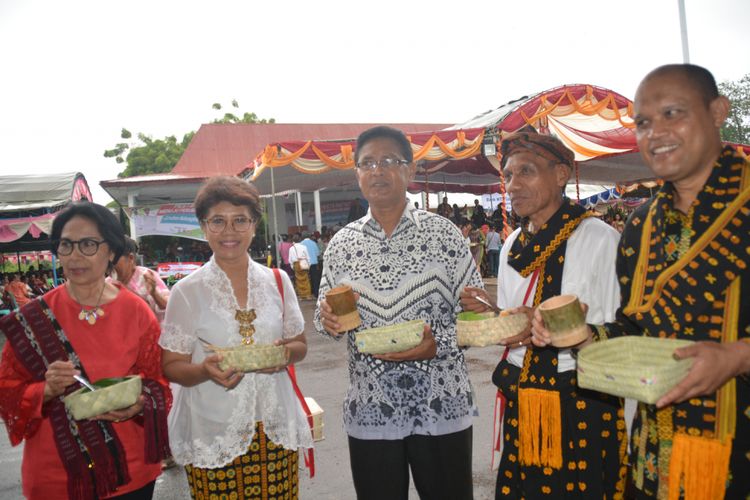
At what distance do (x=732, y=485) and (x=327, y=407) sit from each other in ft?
13.4

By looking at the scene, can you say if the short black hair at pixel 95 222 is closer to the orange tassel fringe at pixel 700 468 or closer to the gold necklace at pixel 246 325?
the gold necklace at pixel 246 325

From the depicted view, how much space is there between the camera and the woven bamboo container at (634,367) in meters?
1.38

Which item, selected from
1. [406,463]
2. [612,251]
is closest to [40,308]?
[406,463]

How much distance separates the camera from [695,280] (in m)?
1.58

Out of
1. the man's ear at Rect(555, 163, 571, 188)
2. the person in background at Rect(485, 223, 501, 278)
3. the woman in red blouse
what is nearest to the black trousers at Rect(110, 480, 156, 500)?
the woman in red blouse

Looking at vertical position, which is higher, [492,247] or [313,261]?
[313,261]

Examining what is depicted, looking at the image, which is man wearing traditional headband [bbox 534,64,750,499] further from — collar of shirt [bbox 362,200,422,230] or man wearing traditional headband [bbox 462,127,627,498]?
collar of shirt [bbox 362,200,422,230]

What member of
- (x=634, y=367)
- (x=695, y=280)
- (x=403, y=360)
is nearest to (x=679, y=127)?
(x=695, y=280)

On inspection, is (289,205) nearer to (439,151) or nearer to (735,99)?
(439,151)

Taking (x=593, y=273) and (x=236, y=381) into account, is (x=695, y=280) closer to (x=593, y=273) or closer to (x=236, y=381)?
(x=593, y=273)

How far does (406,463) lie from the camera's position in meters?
2.30

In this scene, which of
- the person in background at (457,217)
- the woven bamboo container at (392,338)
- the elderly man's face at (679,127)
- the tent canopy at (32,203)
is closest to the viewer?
the elderly man's face at (679,127)

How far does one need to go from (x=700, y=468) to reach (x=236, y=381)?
62.6 inches

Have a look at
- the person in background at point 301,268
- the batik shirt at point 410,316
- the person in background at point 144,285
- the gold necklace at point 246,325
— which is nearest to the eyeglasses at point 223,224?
the gold necklace at point 246,325
